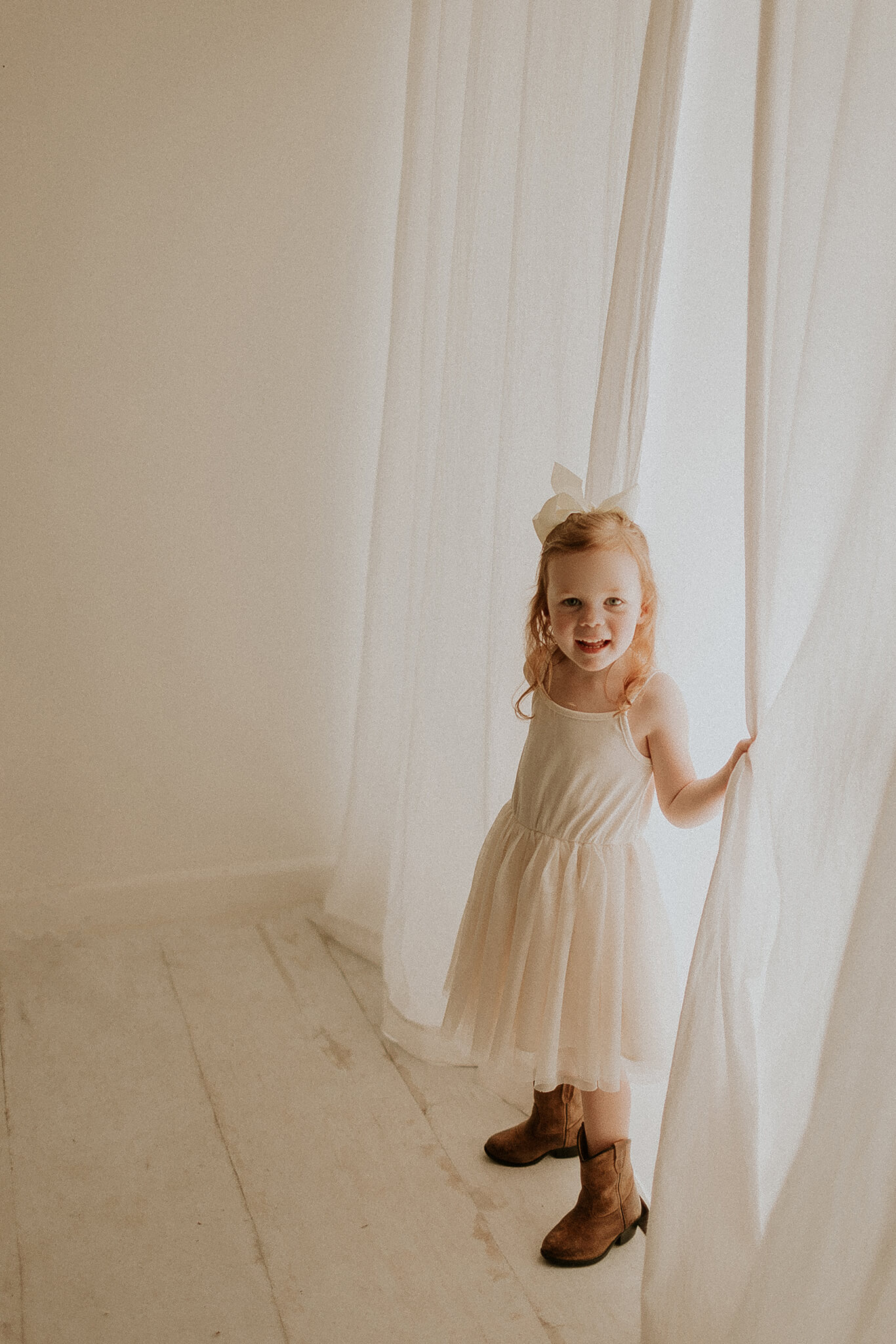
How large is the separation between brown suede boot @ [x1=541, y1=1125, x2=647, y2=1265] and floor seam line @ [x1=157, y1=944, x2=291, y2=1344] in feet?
1.14

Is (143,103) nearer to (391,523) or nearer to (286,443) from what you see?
(286,443)

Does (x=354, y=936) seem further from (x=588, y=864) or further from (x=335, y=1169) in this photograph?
(x=588, y=864)

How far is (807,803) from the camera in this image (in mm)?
1065

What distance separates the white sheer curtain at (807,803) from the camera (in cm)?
96

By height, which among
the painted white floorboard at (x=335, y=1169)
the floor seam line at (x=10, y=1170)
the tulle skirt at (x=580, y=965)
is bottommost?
the floor seam line at (x=10, y=1170)

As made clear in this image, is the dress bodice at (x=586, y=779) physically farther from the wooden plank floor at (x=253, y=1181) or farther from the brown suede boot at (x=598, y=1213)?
the wooden plank floor at (x=253, y=1181)

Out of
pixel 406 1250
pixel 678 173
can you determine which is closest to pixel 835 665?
pixel 678 173

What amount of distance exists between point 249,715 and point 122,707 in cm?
26

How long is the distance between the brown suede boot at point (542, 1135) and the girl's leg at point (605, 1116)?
0.16 meters

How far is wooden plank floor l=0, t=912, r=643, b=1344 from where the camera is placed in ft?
4.32

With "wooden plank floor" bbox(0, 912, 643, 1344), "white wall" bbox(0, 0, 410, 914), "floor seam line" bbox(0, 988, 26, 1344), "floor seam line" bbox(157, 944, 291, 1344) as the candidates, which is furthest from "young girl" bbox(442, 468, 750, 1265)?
"white wall" bbox(0, 0, 410, 914)

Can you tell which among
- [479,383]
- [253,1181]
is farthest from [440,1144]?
[479,383]

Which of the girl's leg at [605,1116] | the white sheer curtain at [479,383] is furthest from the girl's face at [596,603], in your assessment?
the girl's leg at [605,1116]

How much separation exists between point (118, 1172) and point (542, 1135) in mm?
615
